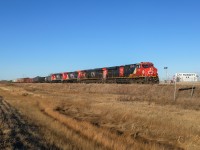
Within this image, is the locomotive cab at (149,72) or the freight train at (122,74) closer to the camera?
the locomotive cab at (149,72)

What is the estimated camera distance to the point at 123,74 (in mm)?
58188

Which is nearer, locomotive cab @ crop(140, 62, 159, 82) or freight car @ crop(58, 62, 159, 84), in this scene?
locomotive cab @ crop(140, 62, 159, 82)

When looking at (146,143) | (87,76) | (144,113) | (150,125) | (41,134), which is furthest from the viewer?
(87,76)

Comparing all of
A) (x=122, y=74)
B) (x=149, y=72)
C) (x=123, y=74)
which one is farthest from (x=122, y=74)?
(x=149, y=72)

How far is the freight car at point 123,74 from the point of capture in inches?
1974

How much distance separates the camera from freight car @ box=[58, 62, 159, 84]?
50144 millimetres

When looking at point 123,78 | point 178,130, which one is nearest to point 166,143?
point 178,130

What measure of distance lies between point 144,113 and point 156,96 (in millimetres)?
17347

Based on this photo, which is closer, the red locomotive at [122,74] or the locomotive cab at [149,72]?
the locomotive cab at [149,72]

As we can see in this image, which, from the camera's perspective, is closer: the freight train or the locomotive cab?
the locomotive cab

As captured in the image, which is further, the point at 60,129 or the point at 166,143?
the point at 60,129

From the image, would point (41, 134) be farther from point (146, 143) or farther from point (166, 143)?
point (166, 143)

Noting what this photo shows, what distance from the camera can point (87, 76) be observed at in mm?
77125

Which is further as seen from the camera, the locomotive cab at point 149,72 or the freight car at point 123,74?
the freight car at point 123,74
